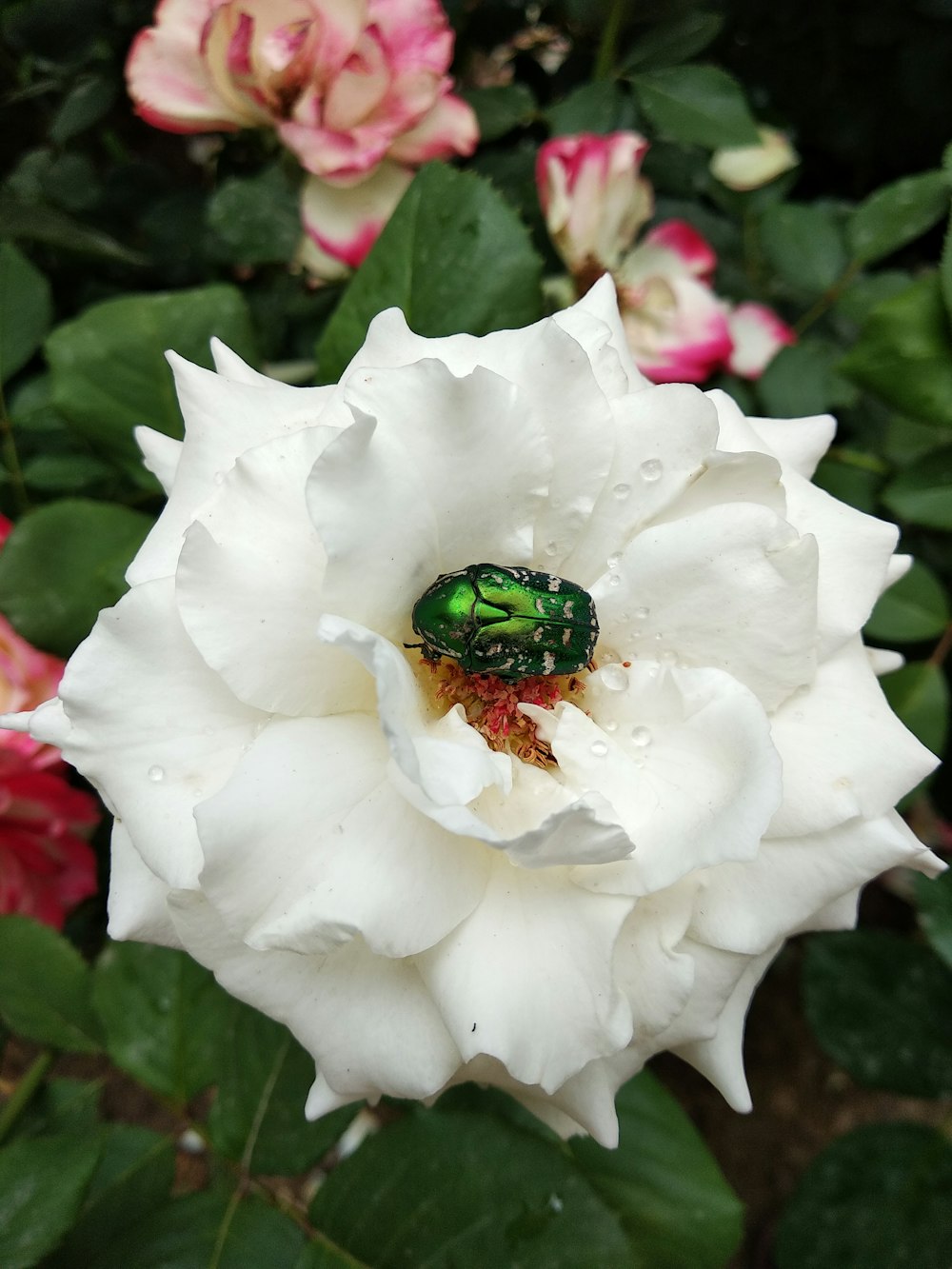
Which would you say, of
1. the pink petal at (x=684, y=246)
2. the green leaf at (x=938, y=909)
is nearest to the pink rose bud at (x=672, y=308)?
the pink petal at (x=684, y=246)

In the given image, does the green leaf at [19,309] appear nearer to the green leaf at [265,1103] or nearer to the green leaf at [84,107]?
the green leaf at [84,107]

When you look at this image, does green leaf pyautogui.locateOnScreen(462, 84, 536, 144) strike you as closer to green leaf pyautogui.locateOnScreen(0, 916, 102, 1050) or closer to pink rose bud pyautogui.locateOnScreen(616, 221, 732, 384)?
pink rose bud pyautogui.locateOnScreen(616, 221, 732, 384)

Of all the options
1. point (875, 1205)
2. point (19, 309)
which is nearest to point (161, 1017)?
point (19, 309)

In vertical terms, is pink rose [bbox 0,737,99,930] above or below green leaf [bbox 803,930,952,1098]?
above

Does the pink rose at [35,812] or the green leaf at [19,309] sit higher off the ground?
the green leaf at [19,309]

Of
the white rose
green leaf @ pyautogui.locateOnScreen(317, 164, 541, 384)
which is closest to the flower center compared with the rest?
the white rose

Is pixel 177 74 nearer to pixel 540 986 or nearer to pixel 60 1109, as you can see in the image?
pixel 540 986
